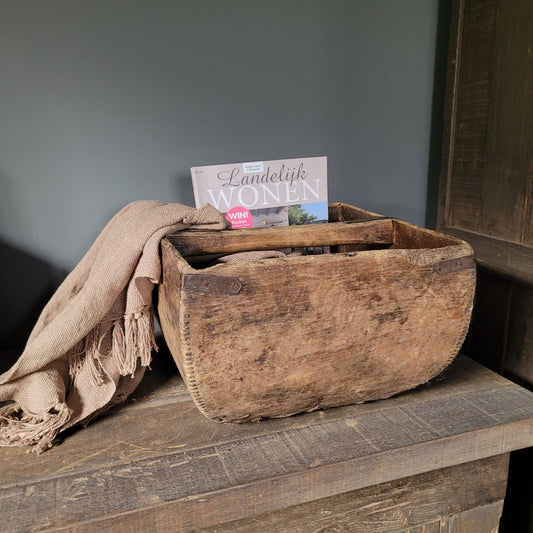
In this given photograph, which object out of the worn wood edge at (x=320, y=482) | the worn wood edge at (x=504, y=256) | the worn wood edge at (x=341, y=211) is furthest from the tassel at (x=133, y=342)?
the worn wood edge at (x=504, y=256)

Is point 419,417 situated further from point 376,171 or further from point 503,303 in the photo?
point 376,171

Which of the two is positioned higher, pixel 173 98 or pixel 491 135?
pixel 173 98

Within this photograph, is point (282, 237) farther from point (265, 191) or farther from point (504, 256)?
point (504, 256)

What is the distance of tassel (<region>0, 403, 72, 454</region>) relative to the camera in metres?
0.69

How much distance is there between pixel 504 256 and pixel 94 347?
0.78m

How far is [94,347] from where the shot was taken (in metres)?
0.77

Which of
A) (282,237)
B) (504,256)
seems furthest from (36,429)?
(504,256)

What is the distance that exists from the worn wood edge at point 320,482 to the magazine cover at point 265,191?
0.46 meters

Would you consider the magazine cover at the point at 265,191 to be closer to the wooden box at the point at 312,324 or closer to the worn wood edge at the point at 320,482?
the wooden box at the point at 312,324

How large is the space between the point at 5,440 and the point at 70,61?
67cm

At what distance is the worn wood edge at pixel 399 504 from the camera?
2.23 feet

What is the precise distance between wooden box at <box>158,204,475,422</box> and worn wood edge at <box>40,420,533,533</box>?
0.35ft

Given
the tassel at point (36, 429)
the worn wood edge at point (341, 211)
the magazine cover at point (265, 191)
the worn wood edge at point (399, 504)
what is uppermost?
the magazine cover at point (265, 191)

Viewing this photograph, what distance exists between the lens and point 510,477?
3.48 ft
